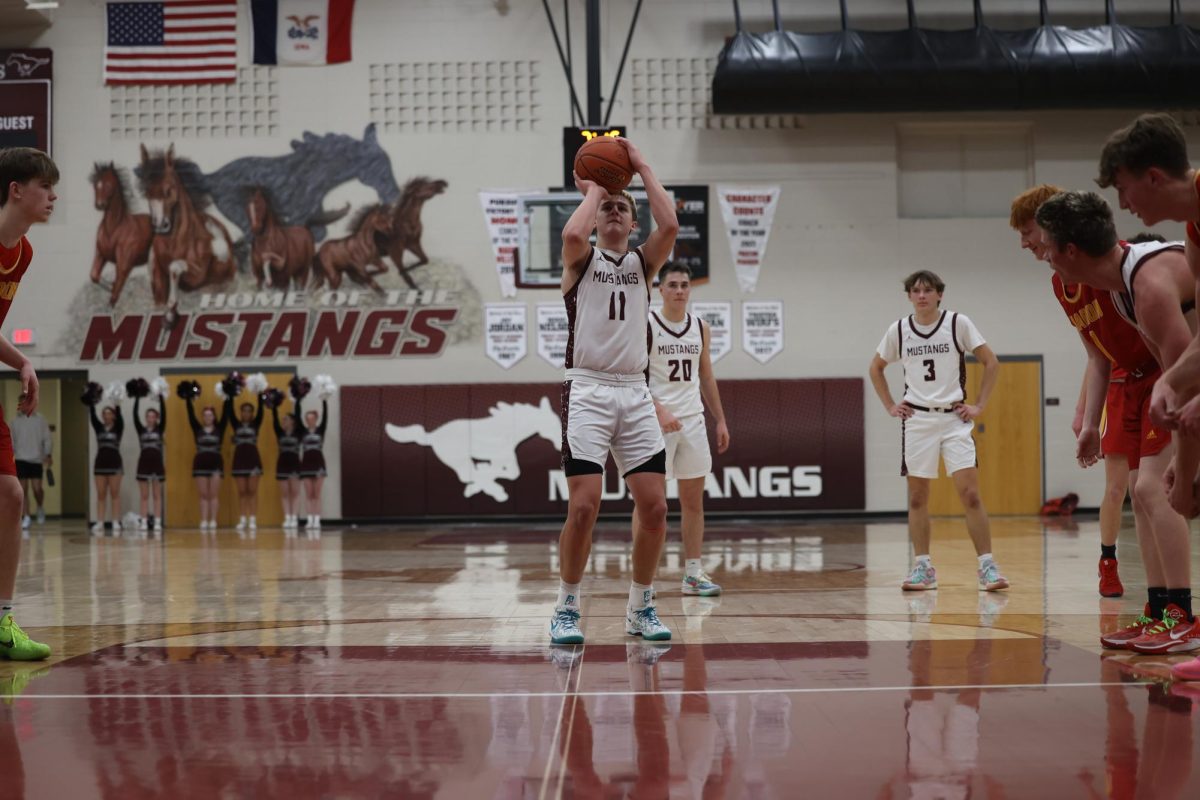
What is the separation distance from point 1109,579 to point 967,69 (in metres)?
9.92

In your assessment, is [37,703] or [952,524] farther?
[952,524]

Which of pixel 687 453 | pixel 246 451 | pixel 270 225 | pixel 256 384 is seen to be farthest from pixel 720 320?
pixel 687 453

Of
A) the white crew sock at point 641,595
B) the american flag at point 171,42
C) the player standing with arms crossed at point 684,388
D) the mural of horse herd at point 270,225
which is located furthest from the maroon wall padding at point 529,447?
the white crew sock at point 641,595

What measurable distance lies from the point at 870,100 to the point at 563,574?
11.6 meters

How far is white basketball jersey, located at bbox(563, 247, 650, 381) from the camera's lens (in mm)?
4992

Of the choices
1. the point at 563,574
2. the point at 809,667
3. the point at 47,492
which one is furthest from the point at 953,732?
the point at 47,492

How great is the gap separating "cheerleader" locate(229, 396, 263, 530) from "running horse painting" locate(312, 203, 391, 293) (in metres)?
2.12

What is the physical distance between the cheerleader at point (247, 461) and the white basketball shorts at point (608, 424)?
11.8 m

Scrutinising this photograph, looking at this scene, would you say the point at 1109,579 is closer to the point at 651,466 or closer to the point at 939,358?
the point at 939,358

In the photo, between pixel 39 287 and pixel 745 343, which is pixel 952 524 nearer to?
pixel 745 343

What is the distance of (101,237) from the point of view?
1664 cm

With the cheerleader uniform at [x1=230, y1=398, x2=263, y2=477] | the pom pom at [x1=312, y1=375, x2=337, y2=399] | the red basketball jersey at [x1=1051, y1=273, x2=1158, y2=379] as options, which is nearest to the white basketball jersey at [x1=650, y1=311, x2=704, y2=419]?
the red basketball jersey at [x1=1051, y1=273, x2=1158, y2=379]

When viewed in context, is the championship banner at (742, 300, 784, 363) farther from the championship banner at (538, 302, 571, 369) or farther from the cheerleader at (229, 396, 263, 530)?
the cheerleader at (229, 396, 263, 530)

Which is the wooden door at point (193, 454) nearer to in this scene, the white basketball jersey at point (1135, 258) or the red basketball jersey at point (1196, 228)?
the white basketball jersey at point (1135, 258)
